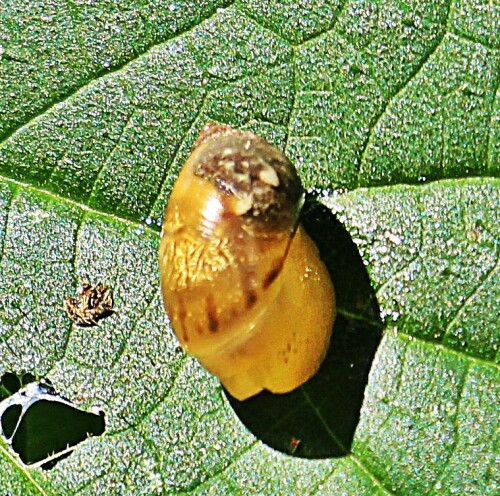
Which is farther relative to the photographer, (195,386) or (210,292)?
(195,386)

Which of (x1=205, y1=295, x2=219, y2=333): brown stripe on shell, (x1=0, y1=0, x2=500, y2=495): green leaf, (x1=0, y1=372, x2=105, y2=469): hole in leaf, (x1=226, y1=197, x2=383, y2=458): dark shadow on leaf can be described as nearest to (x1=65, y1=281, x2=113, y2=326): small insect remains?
(x1=0, y1=0, x2=500, y2=495): green leaf

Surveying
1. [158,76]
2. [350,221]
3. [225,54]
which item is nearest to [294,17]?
[225,54]

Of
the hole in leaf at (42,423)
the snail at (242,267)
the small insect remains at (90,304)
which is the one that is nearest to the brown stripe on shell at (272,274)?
the snail at (242,267)

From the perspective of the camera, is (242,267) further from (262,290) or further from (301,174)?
(301,174)

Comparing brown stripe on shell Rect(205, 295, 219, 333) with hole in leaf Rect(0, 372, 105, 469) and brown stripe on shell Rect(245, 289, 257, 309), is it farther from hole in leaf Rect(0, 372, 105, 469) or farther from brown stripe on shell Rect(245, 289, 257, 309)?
hole in leaf Rect(0, 372, 105, 469)

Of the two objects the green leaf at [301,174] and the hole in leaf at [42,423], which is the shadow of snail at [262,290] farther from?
the hole in leaf at [42,423]

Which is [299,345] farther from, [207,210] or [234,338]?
[207,210]
